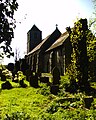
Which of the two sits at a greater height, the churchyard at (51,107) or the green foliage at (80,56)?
the green foliage at (80,56)

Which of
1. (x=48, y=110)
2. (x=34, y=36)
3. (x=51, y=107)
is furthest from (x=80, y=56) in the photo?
(x=34, y=36)

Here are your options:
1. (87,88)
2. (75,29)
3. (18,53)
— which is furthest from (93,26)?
(18,53)

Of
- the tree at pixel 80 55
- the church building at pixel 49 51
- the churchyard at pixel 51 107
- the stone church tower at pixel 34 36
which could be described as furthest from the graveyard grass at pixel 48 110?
the stone church tower at pixel 34 36

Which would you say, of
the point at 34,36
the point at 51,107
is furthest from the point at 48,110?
the point at 34,36

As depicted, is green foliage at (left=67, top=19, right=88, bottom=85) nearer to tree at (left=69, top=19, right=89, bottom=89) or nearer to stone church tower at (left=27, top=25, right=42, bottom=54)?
tree at (left=69, top=19, right=89, bottom=89)

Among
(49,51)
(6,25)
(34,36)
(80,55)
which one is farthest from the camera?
(34,36)

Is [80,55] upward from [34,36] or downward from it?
downward

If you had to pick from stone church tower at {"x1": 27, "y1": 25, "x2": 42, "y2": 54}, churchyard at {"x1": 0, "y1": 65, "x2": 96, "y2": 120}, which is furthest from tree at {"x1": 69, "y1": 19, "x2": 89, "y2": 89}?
stone church tower at {"x1": 27, "y1": 25, "x2": 42, "y2": 54}

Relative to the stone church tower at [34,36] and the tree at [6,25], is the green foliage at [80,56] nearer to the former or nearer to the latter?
the tree at [6,25]

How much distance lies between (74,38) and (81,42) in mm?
878

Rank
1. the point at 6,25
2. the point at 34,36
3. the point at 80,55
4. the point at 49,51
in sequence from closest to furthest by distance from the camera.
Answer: the point at 6,25, the point at 80,55, the point at 49,51, the point at 34,36

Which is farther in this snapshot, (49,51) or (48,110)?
(49,51)

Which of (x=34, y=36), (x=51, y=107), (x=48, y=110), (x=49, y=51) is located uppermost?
(x=34, y=36)

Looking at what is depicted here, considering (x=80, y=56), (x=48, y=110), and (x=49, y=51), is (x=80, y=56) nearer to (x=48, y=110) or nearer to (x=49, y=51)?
(x=48, y=110)
